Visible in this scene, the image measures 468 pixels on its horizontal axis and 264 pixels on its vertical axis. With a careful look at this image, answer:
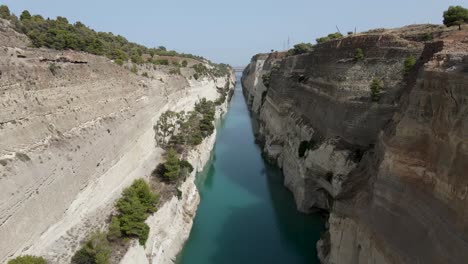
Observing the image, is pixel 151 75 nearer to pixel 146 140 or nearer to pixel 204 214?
pixel 146 140

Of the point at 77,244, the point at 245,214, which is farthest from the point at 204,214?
the point at 77,244

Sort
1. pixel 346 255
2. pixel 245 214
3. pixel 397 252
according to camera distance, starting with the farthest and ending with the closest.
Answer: pixel 245 214 < pixel 346 255 < pixel 397 252

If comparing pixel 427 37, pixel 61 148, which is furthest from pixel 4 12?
pixel 427 37

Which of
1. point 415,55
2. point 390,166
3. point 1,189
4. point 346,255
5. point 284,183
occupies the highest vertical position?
point 415,55

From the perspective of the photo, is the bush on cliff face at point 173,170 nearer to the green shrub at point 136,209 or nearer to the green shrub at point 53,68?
the green shrub at point 136,209

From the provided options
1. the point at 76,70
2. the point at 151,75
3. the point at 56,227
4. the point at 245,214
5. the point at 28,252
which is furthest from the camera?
the point at 151,75

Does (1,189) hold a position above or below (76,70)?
below

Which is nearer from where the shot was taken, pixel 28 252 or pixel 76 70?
pixel 28 252

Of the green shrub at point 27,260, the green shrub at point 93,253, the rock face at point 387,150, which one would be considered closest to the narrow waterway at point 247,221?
the rock face at point 387,150
